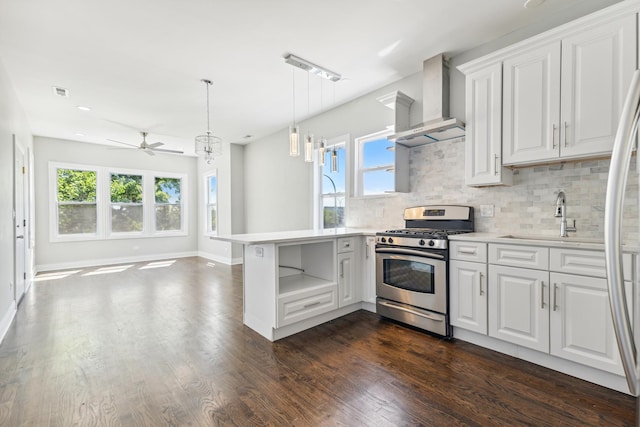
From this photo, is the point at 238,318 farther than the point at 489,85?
Yes

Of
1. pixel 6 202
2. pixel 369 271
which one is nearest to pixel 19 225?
pixel 6 202

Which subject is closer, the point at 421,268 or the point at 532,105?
the point at 532,105

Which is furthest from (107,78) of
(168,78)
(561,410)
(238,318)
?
(561,410)

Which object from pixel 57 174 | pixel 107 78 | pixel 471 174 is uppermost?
pixel 107 78

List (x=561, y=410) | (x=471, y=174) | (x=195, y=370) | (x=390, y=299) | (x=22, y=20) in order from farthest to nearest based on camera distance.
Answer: (x=390, y=299)
(x=471, y=174)
(x=22, y=20)
(x=195, y=370)
(x=561, y=410)

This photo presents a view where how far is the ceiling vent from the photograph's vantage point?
3.86 m

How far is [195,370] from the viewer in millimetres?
2246

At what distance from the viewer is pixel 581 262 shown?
2.04 metres

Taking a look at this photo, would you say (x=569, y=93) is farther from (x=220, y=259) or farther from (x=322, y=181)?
(x=220, y=259)

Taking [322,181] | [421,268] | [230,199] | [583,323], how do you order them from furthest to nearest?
[230,199] → [322,181] → [421,268] → [583,323]

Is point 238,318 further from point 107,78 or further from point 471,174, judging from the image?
point 107,78

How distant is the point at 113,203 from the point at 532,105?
8172mm

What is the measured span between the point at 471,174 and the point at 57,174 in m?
8.04

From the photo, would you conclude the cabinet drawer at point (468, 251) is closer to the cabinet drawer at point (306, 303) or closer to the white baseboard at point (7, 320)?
the cabinet drawer at point (306, 303)
